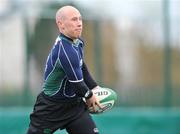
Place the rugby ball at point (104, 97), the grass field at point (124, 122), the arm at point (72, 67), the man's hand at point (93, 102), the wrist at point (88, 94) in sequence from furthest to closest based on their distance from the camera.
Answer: the grass field at point (124, 122) → the rugby ball at point (104, 97) → the man's hand at point (93, 102) → the wrist at point (88, 94) → the arm at point (72, 67)

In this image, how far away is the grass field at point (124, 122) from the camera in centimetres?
1198

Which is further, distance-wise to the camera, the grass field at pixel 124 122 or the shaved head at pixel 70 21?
the grass field at pixel 124 122

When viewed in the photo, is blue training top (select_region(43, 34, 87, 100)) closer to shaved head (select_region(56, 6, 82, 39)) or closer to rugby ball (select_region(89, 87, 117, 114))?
shaved head (select_region(56, 6, 82, 39))

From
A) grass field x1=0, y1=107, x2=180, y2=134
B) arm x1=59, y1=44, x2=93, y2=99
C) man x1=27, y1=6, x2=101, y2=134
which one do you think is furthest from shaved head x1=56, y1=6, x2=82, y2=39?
grass field x1=0, y1=107, x2=180, y2=134

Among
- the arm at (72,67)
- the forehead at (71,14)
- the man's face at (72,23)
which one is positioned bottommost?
the arm at (72,67)

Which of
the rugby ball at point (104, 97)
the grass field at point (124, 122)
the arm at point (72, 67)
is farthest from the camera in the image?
the grass field at point (124, 122)

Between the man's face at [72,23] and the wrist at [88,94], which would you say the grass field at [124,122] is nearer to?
the wrist at [88,94]

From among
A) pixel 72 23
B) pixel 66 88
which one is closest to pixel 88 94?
pixel 66 88

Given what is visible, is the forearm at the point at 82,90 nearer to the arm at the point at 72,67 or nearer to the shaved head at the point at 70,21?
the arm at the point at 72,67

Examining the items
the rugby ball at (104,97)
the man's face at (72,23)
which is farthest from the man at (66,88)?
the rugby ball at (104,97)

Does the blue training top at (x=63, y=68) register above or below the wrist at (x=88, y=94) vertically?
above

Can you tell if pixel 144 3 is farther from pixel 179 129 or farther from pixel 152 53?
pixel 179 129

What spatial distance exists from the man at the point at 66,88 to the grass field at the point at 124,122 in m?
4.13

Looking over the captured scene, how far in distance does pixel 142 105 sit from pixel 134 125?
2.12 m
